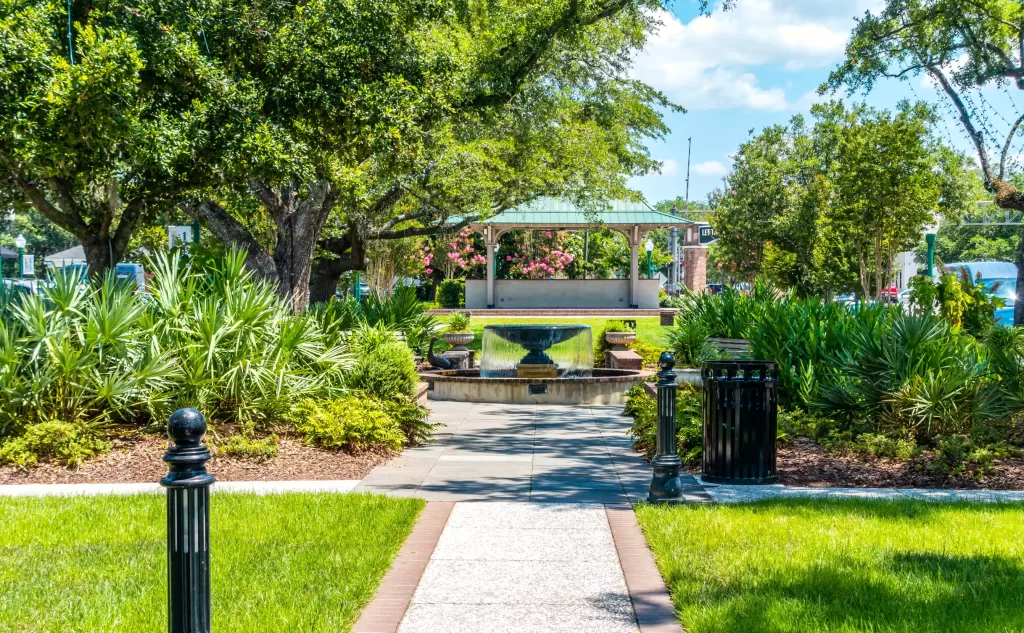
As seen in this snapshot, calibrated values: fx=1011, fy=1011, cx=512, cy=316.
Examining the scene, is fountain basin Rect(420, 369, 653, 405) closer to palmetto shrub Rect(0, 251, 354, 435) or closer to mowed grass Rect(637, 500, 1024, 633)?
palmetto shrub Rect(0, 251, 354, 435)

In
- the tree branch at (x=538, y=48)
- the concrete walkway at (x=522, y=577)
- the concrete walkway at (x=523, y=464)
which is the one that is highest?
the tree branch at (x=538, y=48)

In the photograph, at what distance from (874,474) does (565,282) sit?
31.5 metres

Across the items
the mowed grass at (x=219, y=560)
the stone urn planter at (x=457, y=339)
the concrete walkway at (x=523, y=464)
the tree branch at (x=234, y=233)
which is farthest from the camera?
the stone urn planter at (x=457, y=339)

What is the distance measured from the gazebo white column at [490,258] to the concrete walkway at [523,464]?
81.1 feet

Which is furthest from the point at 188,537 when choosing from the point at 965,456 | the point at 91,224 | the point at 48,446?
the point at 91,224

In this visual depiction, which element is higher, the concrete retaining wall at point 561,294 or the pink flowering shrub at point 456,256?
the pink flowering shrub at point 456,256

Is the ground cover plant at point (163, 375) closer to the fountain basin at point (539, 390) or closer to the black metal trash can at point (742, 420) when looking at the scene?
the black metal trash can at point (742, 420)

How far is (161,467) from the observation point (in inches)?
364

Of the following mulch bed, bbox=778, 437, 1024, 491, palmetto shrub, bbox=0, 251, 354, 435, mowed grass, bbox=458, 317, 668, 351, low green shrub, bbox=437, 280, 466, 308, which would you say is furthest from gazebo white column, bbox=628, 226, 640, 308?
mulch bed, bbox=778, 437, 1024, 491

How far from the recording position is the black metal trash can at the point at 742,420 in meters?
8.75

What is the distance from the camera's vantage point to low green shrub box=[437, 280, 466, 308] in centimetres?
4281

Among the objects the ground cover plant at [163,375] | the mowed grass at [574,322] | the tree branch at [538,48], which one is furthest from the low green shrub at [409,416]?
the mowed grass at [574,322]

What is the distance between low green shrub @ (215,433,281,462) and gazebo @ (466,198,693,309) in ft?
96.0

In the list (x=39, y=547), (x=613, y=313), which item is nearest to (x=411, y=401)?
(x=39, y=547)
